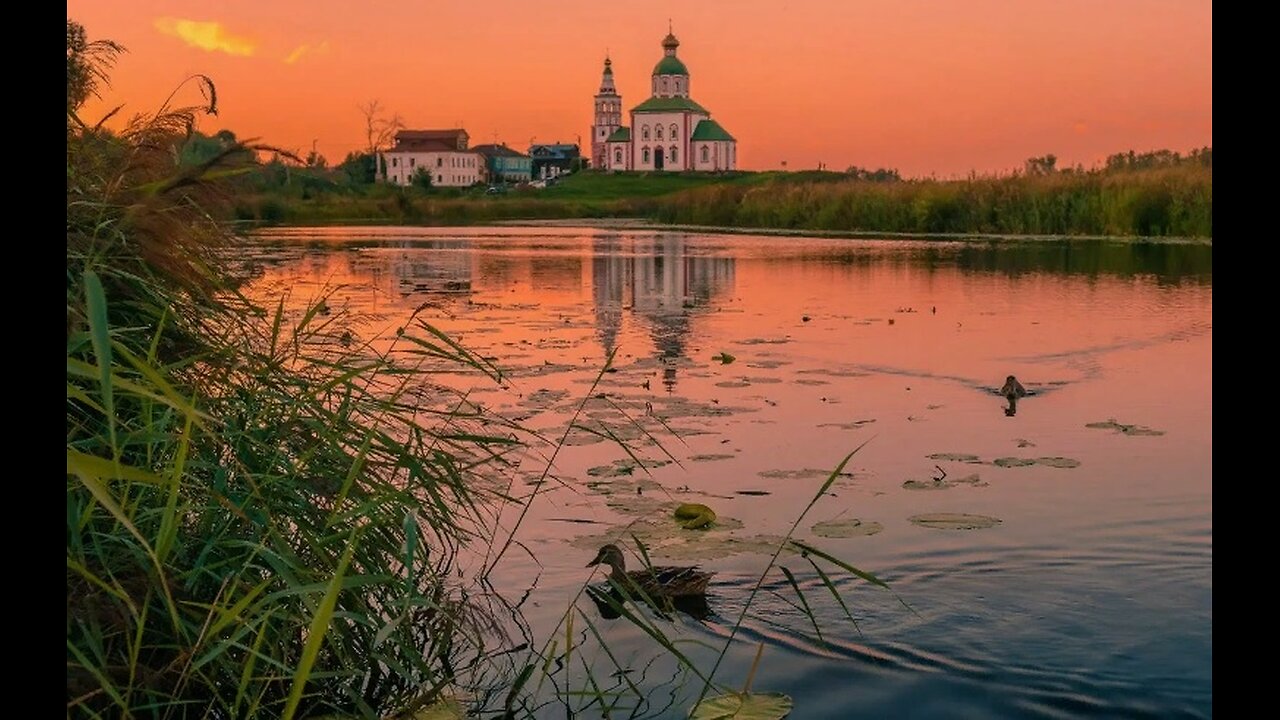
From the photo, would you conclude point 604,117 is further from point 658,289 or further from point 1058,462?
point 1058,462

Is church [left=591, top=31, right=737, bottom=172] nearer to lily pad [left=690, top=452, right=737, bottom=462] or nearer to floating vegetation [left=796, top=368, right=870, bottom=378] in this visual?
floating vegetation [left=796, top=368, right=870, bottom=378]

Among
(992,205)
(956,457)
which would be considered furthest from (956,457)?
(992,205)

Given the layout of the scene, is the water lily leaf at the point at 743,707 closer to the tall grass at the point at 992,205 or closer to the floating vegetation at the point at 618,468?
the floating vegetation at the point at 618,468

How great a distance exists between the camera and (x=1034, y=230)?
2831 centimetres

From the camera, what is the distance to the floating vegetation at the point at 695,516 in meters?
4.71

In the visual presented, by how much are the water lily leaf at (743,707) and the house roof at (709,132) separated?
103 metres

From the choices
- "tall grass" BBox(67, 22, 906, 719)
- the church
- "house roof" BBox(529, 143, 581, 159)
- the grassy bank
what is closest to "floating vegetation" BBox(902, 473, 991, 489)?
"tall grass" BBox(67, 22, 906, 719)

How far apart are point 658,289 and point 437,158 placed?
304ft

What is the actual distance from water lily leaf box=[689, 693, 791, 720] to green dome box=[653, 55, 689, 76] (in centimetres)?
11047

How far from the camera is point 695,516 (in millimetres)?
4746

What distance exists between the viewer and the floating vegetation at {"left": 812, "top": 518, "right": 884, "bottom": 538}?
4.75 metres
